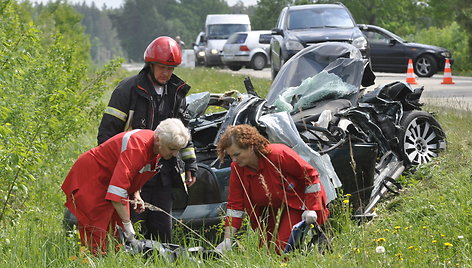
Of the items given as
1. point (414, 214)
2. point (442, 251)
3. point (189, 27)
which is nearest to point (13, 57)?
point (414, 214)

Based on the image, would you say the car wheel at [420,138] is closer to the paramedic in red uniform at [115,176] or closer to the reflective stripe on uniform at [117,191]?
the paramedic in red uniform at [115,176]

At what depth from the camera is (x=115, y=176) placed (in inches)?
229

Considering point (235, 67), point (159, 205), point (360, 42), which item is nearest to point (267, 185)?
point (159, 205)

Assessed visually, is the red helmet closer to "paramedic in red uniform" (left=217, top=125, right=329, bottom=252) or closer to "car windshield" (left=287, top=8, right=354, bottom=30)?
"paramedic in red uniform" (left=217, top=125, right=329, bottom=252)

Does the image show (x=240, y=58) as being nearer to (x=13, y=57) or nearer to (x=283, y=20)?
(x=283, y=20)

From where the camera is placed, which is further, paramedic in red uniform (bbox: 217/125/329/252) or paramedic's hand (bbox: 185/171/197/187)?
paramedic's hand (bbox: 185/171/197/187)

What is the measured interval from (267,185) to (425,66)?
758 inches

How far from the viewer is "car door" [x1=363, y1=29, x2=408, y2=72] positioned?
79.4 feet

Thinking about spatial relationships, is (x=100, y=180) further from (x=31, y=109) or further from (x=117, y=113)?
(x=31, y=109)

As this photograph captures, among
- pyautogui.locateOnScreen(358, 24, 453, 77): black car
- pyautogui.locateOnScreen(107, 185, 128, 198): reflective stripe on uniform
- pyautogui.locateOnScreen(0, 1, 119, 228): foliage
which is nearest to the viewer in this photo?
pyautogui.locateOnScreen(107, 185, 128, 198): reflective stripe on uniform

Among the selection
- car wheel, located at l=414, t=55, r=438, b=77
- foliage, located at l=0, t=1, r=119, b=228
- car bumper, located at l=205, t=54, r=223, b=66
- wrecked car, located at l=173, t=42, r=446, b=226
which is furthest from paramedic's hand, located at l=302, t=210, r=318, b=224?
car bumper, located at l=205, t=54, r=223, b=66

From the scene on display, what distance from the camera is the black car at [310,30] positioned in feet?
55.7

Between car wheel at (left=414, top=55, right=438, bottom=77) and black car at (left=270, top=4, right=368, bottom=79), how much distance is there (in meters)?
6.17

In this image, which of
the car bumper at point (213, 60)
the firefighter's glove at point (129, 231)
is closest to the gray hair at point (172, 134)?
the firefighter's glove at point (129, 231)
